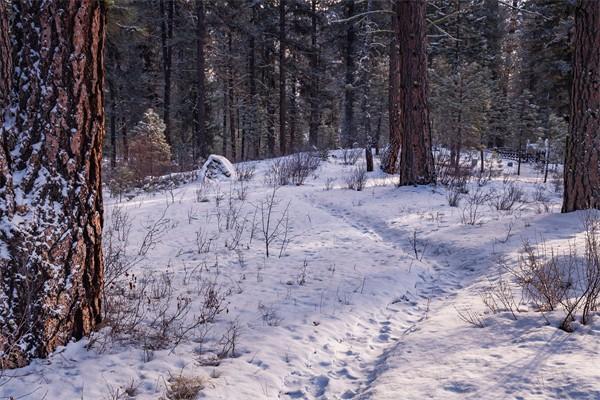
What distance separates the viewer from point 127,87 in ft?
80.4

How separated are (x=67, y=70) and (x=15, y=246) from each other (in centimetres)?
118

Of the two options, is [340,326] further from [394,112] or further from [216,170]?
[394,112]

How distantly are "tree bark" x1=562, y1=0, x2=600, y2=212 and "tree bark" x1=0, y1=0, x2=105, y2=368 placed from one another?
6.64 m

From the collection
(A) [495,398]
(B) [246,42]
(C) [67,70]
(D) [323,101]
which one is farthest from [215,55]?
(A) [495,398]

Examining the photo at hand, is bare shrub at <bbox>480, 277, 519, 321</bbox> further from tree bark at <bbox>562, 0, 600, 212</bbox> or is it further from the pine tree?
the pine tree

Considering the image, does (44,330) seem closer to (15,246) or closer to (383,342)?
(15,246)

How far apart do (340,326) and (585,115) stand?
535cm

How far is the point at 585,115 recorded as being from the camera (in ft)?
20.7

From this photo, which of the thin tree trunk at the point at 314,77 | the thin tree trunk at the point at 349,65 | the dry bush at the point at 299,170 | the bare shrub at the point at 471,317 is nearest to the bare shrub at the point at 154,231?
the bare shrub at the point at 471,317

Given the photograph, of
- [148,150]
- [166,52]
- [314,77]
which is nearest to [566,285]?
[148,150]

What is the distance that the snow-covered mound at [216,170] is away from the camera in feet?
40.1

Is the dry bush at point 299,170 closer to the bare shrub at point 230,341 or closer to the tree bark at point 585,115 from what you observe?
the tree bark at point 585,115

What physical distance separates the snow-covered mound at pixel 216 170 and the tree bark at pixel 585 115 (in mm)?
8693

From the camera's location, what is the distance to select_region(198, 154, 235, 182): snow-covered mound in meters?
12.2
